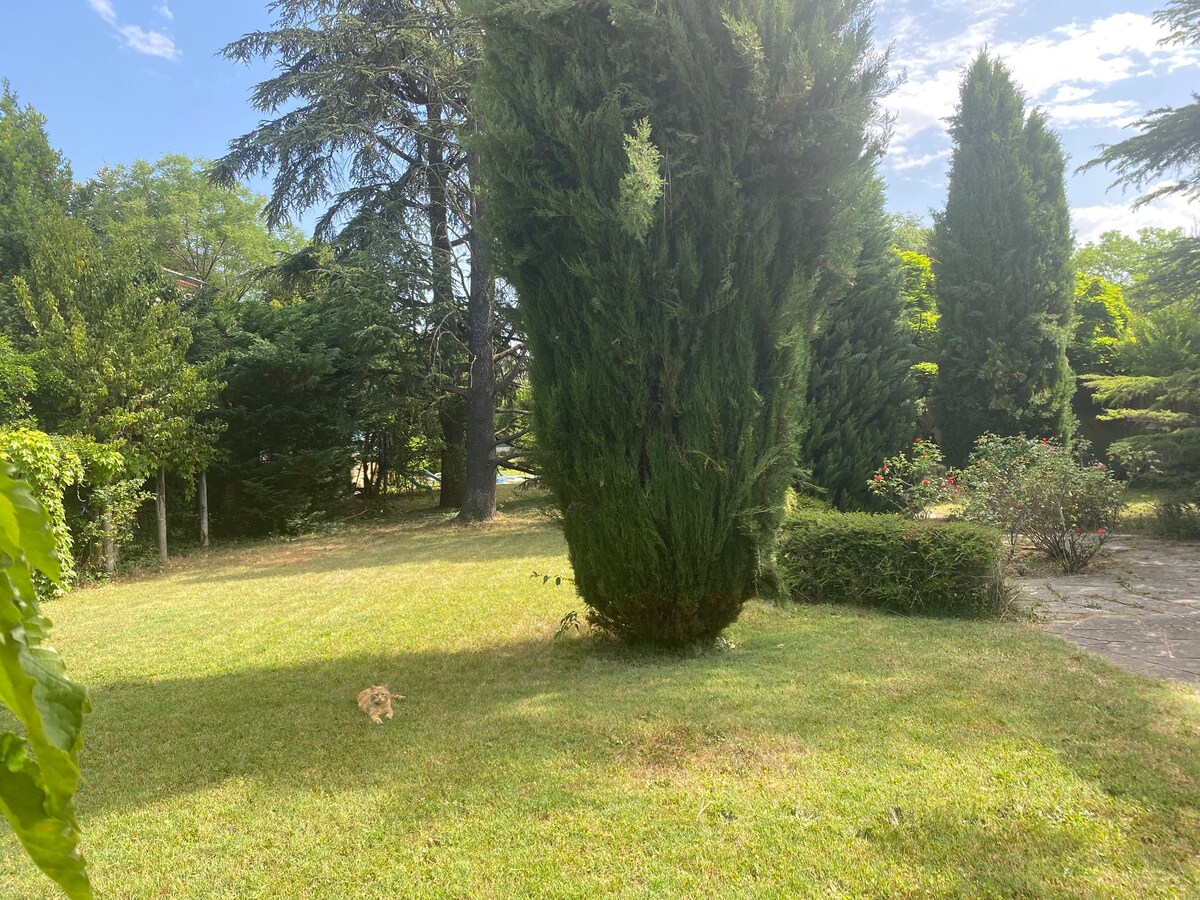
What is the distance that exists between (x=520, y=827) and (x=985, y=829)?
5.90 ft

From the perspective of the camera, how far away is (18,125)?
55.1 feet

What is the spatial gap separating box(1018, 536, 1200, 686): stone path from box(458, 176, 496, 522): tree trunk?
10721 mm

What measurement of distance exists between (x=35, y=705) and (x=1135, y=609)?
7.85 metres

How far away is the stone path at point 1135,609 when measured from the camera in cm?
498

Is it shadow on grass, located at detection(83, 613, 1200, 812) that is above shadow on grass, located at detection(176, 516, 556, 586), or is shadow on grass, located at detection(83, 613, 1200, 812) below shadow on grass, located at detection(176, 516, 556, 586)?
below

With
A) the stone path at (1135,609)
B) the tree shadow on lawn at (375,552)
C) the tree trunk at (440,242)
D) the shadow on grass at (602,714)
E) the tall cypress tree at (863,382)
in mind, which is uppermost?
the tree trunk at (440,242)

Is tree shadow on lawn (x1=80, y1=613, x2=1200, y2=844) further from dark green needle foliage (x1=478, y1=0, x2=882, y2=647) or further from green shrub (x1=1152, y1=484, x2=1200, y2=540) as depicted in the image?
green shrub (x1=1152, y1=484, x2=1200, y2=540)

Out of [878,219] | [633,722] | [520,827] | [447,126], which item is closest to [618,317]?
[633,722]

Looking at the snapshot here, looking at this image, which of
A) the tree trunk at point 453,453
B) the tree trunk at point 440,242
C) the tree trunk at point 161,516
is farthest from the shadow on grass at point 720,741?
the tree trunk at point 453,453

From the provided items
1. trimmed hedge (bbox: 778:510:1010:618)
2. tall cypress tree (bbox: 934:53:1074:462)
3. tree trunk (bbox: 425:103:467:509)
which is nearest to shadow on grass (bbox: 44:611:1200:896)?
trimmed hedge (bbox: 778:510:1010:618)

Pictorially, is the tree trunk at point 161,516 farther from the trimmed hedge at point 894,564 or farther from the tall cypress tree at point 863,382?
the tall cypress tree at point 863,382

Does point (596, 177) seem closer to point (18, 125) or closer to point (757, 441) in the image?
point (757, 441)

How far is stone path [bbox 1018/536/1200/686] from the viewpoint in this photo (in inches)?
196

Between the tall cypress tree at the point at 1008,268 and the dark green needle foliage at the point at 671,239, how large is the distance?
1039 cm
